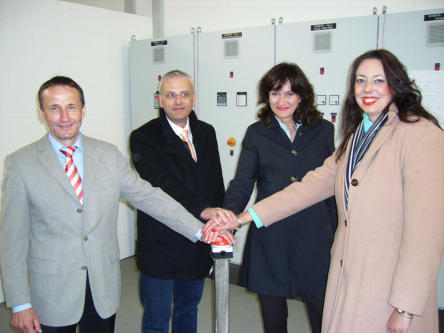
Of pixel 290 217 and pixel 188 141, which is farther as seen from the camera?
pixel 188 141

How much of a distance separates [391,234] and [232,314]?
2.15 m

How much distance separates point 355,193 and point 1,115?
3001mm

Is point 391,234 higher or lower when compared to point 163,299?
higher

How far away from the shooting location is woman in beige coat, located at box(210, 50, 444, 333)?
1.29m

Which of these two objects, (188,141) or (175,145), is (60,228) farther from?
(188,141)

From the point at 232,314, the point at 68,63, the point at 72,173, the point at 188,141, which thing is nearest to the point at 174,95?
the point at 188,141

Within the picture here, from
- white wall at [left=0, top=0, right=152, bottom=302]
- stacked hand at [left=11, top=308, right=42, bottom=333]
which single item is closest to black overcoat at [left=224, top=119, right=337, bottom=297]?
stacked hand at [left=11, top=308, right=42, bottom=333]

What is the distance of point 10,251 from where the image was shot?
5.10ft

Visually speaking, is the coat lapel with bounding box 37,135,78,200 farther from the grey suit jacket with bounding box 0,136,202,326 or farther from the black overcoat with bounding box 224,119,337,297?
the black overcoat with bounding box 224,119,337,297

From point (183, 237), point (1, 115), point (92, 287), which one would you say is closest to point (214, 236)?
point (183, 237)

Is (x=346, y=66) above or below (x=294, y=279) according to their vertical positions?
above

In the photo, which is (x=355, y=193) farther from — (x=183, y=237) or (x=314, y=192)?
(x=183, y=237)

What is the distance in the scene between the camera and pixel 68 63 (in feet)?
12.4

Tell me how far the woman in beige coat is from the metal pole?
0.42m
